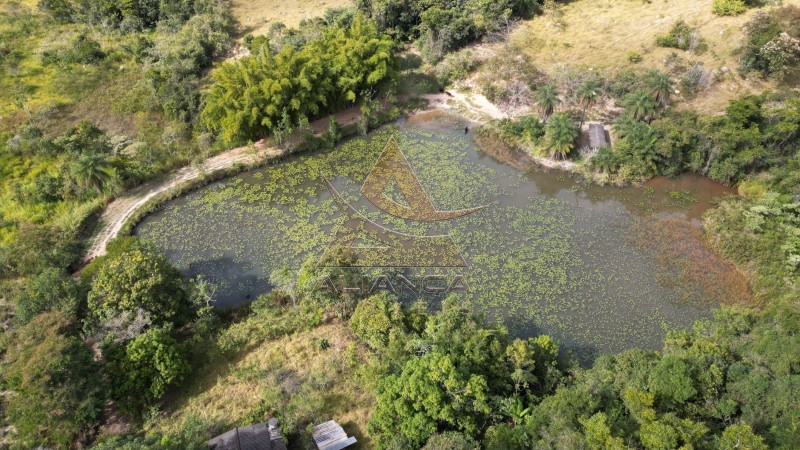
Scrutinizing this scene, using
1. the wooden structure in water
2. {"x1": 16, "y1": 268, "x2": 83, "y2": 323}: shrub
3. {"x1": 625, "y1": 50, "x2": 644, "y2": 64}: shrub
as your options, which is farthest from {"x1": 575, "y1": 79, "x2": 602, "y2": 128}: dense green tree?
{"x1": 16, "y1": 268, "x2": 83, "y2": 323}: shrub

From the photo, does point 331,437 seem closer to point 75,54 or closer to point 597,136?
point 597,136

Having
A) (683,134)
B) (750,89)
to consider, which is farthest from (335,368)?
(750,89)

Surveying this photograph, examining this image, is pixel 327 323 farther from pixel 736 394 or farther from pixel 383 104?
pixel 383 104

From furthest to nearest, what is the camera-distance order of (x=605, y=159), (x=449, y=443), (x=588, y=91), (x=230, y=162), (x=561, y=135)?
(x=588, y=91), (x=230, y=162), (x=561, y=135), (x=605, y=159), (x=449, y=443)

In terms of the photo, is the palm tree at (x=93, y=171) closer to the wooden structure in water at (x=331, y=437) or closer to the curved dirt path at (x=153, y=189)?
the curved dirt path at (x=153, y=189)

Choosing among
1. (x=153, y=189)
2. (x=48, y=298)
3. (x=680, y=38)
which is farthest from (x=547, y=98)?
(x=48, y=298)

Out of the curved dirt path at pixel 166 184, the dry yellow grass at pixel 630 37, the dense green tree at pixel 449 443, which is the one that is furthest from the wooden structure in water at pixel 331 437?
the dry yellow grass at pixel 630 37
